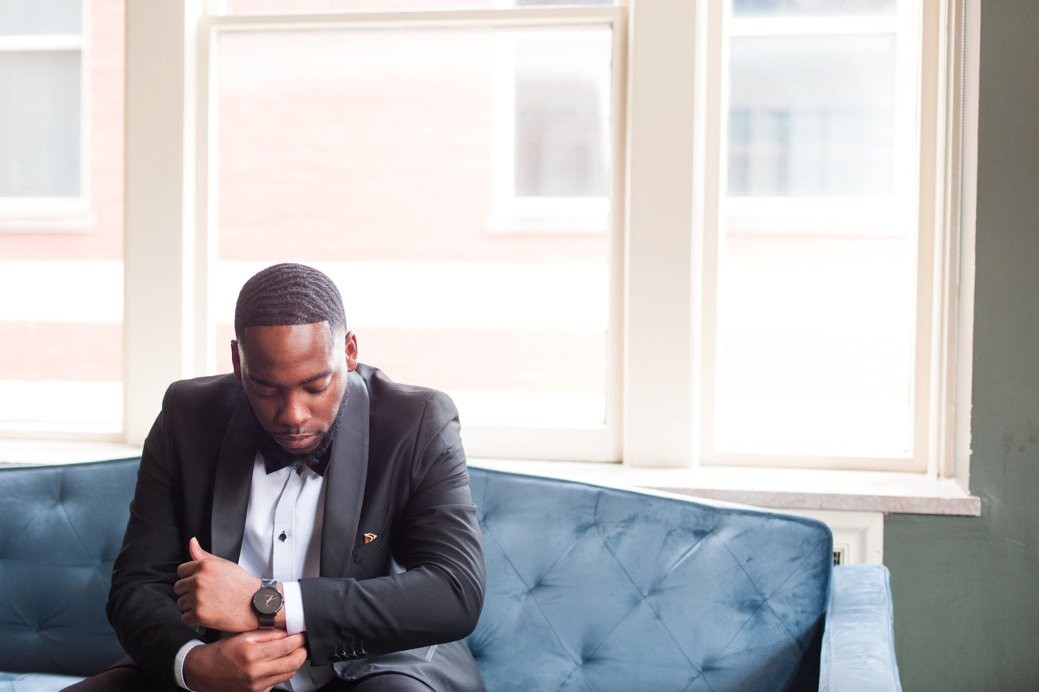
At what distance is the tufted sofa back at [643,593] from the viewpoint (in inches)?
83.1

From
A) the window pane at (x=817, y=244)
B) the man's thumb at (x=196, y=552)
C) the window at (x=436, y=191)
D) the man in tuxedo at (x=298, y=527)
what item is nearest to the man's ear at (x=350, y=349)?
the man in tuxedo at (x=298, y=527)

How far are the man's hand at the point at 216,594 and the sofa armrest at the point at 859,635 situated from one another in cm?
98

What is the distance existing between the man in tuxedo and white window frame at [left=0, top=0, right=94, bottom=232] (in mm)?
1316

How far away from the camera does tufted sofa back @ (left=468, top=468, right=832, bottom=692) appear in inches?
83.1

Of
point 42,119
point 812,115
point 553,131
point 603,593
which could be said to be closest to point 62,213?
point 42,119

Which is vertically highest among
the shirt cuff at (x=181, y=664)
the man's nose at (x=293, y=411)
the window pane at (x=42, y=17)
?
the window pane at (x=42, y=17)

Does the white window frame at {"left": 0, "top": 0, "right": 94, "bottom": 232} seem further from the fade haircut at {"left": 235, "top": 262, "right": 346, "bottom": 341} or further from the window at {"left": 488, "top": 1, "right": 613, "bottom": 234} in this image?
the fade haircut at {"left": 235, "top": 262, "right": 346, "bottom": 341}

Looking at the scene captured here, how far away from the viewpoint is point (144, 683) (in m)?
1.93

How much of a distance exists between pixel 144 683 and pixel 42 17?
211 centimetres

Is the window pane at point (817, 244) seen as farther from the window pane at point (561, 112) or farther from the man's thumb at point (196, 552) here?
the man's thumb at point (196, 552)

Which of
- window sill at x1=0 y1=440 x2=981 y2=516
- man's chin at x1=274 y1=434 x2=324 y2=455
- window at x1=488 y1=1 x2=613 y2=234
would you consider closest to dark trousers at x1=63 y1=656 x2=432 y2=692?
man's chin at x1=274 y1=434 x2=324 y2=455

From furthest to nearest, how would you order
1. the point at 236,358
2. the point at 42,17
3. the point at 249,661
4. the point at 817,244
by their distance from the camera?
1. the point at 42,17
2. the point at 817,244
3. the point at 236,358
4. the point at 249,661

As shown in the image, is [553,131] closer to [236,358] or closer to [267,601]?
[236,358]

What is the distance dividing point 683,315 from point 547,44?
2.77 ft
